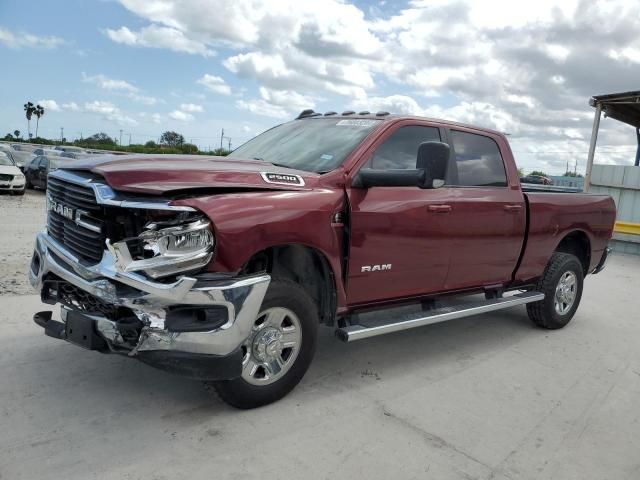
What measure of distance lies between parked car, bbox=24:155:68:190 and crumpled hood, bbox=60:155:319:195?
1756cm

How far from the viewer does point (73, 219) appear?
3488mm

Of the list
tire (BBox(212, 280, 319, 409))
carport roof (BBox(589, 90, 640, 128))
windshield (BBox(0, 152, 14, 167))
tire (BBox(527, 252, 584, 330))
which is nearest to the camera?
tire (BBox(212, 280, 319, 409))

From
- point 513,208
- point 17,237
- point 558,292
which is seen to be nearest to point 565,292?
point 558,292

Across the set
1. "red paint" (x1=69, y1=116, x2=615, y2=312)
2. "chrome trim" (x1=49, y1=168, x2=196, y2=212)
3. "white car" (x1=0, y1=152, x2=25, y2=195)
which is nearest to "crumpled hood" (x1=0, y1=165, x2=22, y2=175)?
"white car" (x1=0, y1=152, x2=25, y2=195)

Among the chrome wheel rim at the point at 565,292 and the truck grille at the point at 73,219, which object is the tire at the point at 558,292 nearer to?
the chrome wheel rim at the point at 565,292

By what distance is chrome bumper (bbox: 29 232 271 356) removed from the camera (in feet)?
9.96

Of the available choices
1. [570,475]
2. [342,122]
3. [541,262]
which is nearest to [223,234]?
[342,122]

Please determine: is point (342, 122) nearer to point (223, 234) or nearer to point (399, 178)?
point (399, 178)

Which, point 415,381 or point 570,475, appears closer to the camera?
point 570,475

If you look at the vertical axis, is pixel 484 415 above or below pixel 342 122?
below

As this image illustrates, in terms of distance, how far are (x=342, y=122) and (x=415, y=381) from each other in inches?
85.4

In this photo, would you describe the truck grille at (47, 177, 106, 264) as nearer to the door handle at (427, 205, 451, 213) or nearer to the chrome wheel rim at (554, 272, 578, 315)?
the door handle at (427, 205, 451, 213)

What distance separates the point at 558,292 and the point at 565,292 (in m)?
0.15

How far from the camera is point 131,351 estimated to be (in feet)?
10.2
